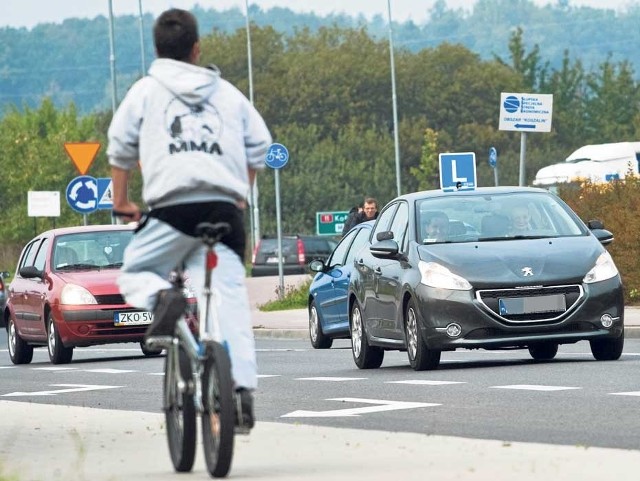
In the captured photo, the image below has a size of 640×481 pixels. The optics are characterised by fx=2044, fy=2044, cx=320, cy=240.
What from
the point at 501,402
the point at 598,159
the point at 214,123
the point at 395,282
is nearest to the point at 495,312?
the point at 395,282

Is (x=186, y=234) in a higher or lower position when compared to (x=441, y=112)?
higher

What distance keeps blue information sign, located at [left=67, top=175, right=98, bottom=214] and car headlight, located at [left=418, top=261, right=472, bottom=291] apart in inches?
845

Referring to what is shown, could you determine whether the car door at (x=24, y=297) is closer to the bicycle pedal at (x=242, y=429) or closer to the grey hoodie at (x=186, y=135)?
the grey hoodie at (x=186, y=135)

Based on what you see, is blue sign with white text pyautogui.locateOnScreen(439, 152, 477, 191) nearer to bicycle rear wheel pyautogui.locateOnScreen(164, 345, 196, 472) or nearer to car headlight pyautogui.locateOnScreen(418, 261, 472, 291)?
car headlight pyautogui.locateOnScreen(418, 261, 472, 291)

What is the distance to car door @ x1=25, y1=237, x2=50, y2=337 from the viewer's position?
2273 cm

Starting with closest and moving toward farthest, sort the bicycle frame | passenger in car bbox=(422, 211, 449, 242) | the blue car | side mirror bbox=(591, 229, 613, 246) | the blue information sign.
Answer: the bicycle frame → passenger in car bbox=(422, 211, 449, 242) → side mirror bbox=(591, 229, 613, 246) → the blue car → the blue information sign

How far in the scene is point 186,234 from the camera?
8172 mm

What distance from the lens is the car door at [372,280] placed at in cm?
1791

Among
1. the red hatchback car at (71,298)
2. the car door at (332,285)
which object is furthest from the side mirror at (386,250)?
the car door at (332,285)

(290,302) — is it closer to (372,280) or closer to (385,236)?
(372,280)

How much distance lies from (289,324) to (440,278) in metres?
14.4

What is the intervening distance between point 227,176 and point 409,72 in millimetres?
119898

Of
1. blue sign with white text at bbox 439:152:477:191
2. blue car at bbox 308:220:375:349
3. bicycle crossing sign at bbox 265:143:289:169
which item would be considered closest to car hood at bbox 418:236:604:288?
blue car at bbox 308:220:375:349

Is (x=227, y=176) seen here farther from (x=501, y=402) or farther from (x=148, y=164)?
(x=501, y=402)
